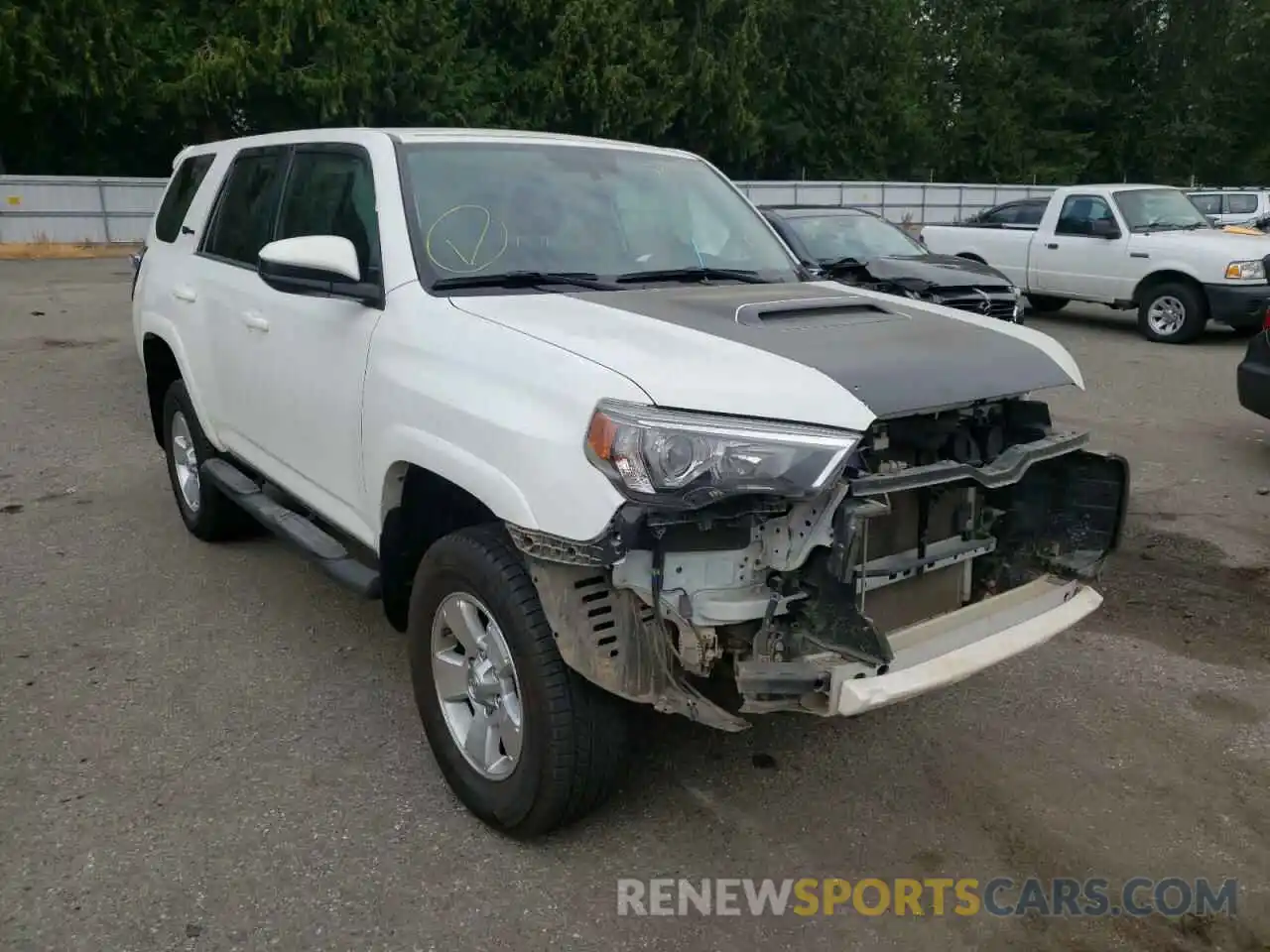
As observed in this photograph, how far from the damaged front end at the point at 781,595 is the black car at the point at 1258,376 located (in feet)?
16.8

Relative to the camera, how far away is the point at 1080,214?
14016 millimetres

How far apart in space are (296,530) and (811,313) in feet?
6.98

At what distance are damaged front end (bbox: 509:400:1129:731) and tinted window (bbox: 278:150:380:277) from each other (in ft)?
4.91

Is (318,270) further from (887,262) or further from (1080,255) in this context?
(1080,255)

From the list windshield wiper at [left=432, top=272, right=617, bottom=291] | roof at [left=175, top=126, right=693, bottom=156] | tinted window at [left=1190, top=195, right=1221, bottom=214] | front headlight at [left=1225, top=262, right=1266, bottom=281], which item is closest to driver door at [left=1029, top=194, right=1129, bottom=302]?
front headlight at [left=1225, top=262, right=1266, bottom=281]

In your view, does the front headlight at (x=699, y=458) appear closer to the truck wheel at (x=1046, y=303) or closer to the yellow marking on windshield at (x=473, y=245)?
the yellow marking on windshield at (x=473, y=245)

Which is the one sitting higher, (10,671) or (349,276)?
(349,276)

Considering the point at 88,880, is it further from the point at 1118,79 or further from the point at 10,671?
the point at 1118,79

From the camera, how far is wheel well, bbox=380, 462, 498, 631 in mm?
3461

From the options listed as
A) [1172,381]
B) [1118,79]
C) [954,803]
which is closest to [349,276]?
[954,803]

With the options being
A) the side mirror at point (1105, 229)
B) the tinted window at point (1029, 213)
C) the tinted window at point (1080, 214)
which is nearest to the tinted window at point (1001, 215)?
the tinted window at point (1029, 213)

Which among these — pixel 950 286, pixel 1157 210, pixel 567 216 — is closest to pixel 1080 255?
pixel 1157 210

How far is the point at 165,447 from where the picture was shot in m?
6.06

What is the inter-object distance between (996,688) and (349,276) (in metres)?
2.83
